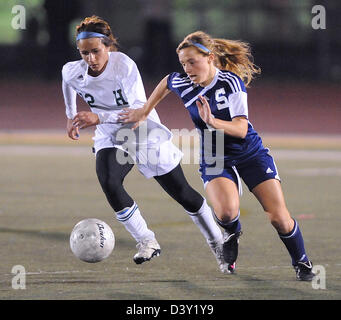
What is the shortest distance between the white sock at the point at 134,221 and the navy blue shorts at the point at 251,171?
2.32 ft

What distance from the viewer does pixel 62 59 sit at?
114 ft

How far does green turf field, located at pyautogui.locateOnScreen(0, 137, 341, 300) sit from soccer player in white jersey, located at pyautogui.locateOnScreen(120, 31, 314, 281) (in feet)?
1.17

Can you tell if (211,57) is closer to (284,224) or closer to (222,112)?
(222,112)

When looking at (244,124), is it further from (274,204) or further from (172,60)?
(172,60)

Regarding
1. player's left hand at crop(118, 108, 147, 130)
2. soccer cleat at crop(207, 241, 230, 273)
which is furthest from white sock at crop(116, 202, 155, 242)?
player's left hand at crop(118, 108, 147, 130)

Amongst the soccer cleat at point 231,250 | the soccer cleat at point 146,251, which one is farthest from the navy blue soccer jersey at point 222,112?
the soccer cleat at point 146,251

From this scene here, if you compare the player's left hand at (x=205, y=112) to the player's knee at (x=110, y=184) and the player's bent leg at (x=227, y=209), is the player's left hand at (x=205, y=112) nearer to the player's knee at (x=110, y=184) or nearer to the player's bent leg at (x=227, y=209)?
the player's bent leg at (x=227, y=209)

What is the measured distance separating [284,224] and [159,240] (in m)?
2.29

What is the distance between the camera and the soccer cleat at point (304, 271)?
7031mm

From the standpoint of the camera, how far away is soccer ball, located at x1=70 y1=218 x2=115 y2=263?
7332mm

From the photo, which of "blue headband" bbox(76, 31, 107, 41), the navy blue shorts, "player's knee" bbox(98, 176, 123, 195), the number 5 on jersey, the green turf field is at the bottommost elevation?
the green turf field

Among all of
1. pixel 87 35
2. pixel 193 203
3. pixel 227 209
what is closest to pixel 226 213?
pixel 227 209

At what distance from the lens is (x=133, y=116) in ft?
24.9

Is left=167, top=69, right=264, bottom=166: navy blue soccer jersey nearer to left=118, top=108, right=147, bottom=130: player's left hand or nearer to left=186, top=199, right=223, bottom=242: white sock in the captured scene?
left=118, top=108, right=147, bottom=130: player's left hand
